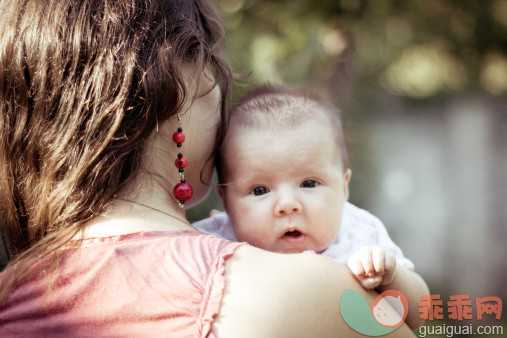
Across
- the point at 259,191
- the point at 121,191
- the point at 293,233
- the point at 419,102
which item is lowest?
the point at 419,102

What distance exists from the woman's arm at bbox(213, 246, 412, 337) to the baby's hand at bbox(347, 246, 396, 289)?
0.23 feet

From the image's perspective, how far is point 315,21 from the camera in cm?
402

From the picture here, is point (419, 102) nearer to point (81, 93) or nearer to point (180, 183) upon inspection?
point (180, 183)

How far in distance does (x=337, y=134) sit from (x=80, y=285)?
2.75 ft

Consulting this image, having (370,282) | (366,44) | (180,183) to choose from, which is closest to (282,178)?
(180,183)

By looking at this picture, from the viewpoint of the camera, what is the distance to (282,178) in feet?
4.77

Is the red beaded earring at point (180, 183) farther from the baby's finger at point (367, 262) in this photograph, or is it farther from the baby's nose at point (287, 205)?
the baby's finger at point (367, 262)

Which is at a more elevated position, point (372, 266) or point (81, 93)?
point (81, 93)

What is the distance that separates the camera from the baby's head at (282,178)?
4.75 feet

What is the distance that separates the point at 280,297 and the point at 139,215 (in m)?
0.34

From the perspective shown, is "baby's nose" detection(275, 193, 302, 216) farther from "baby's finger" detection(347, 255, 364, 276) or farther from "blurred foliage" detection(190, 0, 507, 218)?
"blurred foliage" detection(190, 0, 507, 218)

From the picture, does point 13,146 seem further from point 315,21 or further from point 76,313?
point 315,21

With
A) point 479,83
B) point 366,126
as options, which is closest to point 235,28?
point 366,126

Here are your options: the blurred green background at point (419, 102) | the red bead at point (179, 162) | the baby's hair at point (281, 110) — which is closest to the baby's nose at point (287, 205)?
the baby's hair at point (281, 110)
